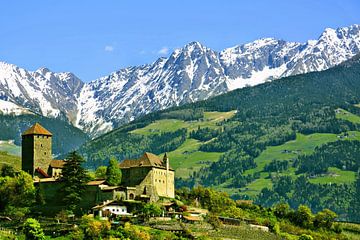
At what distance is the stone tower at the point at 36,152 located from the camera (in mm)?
155887

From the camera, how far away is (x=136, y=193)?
495ft

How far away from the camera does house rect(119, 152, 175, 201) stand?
501 feet

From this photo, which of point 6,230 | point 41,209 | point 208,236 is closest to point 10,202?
point 41,209

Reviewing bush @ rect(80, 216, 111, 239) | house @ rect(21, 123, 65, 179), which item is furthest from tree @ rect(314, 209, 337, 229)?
bush @ rect(80, 216, 111, 239)

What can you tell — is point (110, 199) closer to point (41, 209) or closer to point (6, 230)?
point (41, 209)

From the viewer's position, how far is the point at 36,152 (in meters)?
156

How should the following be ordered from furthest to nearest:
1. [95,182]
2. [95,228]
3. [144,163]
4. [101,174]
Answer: [101,174]
[144,163]
[95,182]
[95,228]

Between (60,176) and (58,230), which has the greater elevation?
(60,176)

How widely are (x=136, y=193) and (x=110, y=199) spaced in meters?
9.02

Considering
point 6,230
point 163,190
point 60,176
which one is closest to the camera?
point 6,230

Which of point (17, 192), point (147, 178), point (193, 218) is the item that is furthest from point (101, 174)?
point (193, 218)

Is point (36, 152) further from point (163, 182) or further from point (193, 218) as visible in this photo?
point (193, 218)

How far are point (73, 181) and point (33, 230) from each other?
23081mm

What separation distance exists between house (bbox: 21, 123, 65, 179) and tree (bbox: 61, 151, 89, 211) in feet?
37.8
